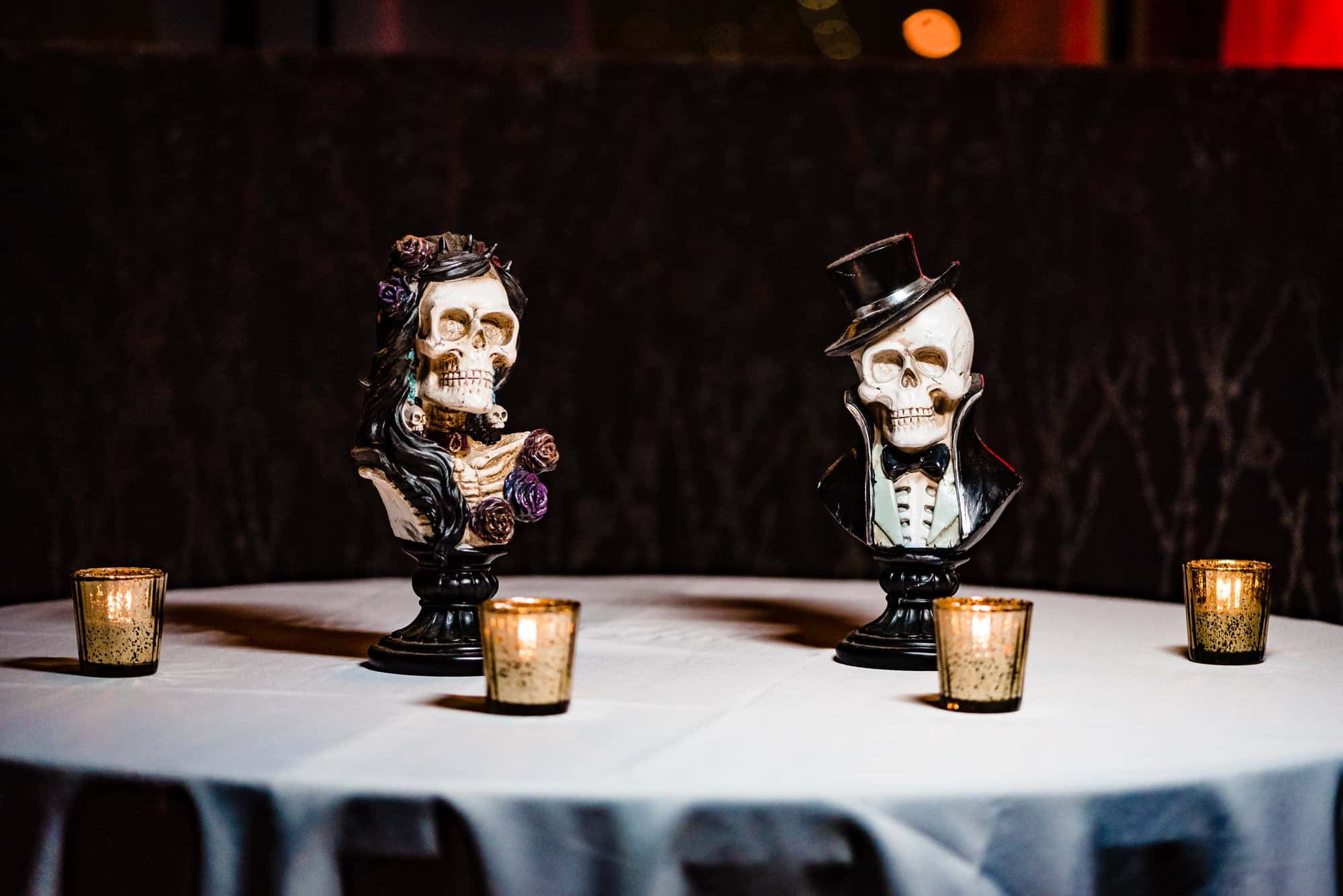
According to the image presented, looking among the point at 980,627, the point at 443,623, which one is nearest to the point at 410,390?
the point at 443,623

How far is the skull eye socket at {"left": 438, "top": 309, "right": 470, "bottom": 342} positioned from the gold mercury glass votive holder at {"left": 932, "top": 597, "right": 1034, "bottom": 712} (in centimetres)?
69

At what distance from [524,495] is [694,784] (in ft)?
2.36

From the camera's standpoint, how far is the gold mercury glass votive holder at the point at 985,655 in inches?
60.3

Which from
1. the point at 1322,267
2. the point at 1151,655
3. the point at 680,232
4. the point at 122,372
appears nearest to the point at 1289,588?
the point at 1322,267

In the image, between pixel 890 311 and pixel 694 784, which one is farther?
pixel 890 311

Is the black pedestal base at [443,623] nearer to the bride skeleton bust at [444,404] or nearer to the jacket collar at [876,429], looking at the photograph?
the bride skeleton bust at [444,404]

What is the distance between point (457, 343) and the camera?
183 centimetres

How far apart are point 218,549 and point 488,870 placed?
7.77 ft

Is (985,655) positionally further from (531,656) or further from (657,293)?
(657,293)

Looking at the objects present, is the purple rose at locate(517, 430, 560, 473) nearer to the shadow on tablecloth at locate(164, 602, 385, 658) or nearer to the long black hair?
the long black hair

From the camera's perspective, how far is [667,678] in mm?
1747

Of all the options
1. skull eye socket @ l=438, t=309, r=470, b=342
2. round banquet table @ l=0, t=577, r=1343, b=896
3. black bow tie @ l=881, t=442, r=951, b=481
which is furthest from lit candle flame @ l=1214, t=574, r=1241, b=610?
skull eye socket @ l=438, t=309, r=470, b=342

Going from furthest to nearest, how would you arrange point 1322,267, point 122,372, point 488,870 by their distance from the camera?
1. point 122,372
2. point 1322,267
3. point 488,870

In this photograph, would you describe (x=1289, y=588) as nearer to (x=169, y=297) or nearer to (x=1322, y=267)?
Answer: (x=1322, y=267)
